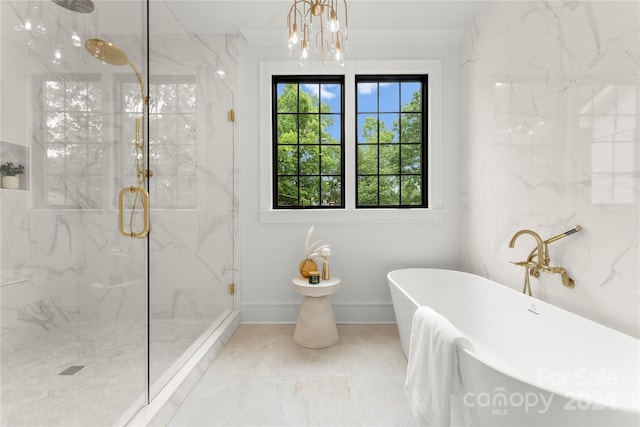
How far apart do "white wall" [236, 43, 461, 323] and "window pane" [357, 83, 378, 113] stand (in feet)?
0.69

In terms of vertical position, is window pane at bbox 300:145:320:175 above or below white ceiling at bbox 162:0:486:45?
below

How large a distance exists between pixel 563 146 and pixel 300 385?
197 cm

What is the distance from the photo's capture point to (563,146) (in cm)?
164

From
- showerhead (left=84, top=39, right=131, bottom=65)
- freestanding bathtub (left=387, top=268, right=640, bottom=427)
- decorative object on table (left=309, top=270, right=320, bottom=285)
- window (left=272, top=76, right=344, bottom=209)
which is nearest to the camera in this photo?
freestanding bathtub (left=387, top=268, right=640, bottom=427)

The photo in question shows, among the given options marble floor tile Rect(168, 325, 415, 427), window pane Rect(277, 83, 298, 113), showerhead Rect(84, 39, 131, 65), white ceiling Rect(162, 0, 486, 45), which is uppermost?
white ceiling Rect(162, 0, 486, 45)

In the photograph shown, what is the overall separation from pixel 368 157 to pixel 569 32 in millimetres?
1553

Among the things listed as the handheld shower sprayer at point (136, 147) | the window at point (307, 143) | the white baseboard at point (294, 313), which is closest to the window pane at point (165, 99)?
the handheld shower sprayer at point (136, 147)

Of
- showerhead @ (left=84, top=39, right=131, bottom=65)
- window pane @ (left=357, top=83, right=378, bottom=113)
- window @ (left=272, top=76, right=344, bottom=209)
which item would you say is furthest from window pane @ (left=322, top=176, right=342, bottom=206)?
showerhead @ (left=84, top=39, right=131, bottom=65)

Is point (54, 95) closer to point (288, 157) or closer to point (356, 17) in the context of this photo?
point (288, 157)

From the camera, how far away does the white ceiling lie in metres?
2.35

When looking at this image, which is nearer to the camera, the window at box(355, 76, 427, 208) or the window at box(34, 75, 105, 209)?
the window at box(34, 75, 105, 209)

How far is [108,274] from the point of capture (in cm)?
146

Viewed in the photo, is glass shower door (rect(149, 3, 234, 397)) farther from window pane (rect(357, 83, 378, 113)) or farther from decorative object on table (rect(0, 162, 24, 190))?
window pane (rect(357, 83, 378, 113))

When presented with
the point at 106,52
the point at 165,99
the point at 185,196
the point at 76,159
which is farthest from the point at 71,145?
the point at 185,196
